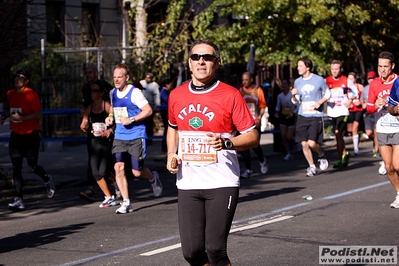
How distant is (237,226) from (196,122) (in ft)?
12.6

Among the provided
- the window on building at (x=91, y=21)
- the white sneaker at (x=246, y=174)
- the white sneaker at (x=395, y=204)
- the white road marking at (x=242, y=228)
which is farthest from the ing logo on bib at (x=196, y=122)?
the window on building at (x=91, y=21)

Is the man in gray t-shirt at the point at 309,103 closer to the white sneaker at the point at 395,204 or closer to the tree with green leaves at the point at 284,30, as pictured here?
the white sneaker at the point at 395,204

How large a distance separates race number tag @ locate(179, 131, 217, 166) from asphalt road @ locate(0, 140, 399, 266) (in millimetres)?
1842

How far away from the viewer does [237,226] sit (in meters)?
9.90

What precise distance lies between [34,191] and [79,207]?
209 centimetres

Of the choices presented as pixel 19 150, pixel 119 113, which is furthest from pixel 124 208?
pixel 19 150

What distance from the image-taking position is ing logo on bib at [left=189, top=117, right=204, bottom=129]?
6.27 metres

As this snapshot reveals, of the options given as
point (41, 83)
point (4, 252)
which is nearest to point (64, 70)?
point (41, 83)

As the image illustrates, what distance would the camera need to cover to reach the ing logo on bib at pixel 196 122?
627cm

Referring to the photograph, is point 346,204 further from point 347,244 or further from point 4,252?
point 4,252

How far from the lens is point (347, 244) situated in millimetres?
8625

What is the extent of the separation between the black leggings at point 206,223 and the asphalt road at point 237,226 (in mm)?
1731

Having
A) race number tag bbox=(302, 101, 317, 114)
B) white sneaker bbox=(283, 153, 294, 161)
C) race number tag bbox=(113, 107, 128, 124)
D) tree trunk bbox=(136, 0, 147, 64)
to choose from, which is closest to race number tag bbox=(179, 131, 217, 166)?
race number tag bbox=(113, 107, 128, 124)

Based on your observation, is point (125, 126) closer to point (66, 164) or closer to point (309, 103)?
point (309, 103)
